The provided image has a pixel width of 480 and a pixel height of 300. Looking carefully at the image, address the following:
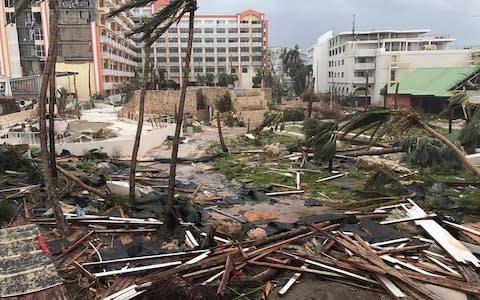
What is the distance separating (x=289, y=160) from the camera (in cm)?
1934

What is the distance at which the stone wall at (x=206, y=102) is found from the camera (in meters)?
43.8

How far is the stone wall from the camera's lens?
144ft

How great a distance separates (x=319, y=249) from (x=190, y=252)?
7.21ft

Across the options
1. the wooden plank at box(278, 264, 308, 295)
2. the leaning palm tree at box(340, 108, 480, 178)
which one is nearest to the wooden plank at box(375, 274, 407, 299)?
the wooden plank at box(278, 264, 308, 295)

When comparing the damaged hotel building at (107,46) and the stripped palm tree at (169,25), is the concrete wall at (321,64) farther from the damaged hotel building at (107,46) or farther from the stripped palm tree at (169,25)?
the stripped palm tree at (169,25)

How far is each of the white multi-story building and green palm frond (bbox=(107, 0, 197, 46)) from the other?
134 ft

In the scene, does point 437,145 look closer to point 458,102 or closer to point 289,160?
point 458,102

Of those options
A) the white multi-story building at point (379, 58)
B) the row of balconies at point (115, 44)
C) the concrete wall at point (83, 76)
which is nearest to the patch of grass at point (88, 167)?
the white multi-story building at point (379, 58)

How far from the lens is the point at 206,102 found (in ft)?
154

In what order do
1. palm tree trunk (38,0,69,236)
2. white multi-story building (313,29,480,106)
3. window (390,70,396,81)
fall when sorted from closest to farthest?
palm tree trunk (38,0,69,236)
white multi-story building (313,29,480,106)
window (390,70,396,81)

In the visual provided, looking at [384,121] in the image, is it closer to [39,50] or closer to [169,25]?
[169,25]

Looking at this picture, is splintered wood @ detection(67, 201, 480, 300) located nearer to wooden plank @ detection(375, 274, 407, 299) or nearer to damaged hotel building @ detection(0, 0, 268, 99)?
wooden plank @ detection(375, 274, 407, 299)

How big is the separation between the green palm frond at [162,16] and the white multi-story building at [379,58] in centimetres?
4087

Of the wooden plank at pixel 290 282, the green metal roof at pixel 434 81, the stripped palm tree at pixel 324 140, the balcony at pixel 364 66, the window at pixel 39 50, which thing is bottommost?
the wooden plank at pixel 290 282
